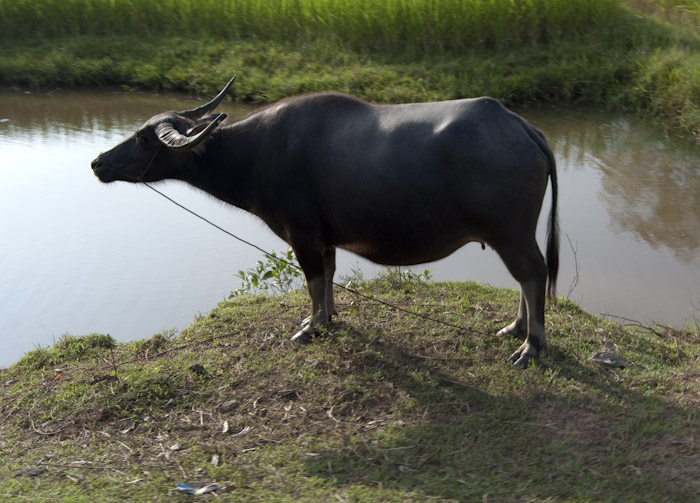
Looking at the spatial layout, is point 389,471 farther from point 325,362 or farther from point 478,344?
point 478,344

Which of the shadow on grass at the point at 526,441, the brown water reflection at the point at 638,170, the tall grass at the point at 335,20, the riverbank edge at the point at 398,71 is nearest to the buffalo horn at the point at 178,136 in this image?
the shadow on grass at the point at 526,441

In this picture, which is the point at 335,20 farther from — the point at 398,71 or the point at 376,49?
the point at 398,71

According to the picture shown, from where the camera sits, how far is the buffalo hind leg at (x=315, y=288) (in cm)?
344

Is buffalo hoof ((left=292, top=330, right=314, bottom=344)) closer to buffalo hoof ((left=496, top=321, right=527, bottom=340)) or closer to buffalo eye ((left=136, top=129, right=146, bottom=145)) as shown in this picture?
buffalo hoof ((left=496, top=321, right=527, bottom=340))

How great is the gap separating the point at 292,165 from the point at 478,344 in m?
1.18

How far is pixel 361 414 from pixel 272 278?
200cm

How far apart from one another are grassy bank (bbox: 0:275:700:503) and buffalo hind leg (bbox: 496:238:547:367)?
0.27ft

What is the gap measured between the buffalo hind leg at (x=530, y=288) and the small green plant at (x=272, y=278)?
1548mm

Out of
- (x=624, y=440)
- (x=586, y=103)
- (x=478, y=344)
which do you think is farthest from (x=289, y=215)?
(x=586, y=103)

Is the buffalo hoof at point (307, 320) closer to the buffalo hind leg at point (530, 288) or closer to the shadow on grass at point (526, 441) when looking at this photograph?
the shadow on grass at point (526, 441)

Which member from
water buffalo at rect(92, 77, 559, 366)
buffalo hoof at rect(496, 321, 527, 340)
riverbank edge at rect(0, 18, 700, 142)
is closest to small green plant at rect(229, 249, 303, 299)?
water buffalo at rect(92, 77, 559, 366)

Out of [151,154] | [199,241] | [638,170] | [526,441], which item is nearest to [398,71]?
[638,170]

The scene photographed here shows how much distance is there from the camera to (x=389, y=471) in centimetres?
251

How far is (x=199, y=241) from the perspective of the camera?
5.16 meters
